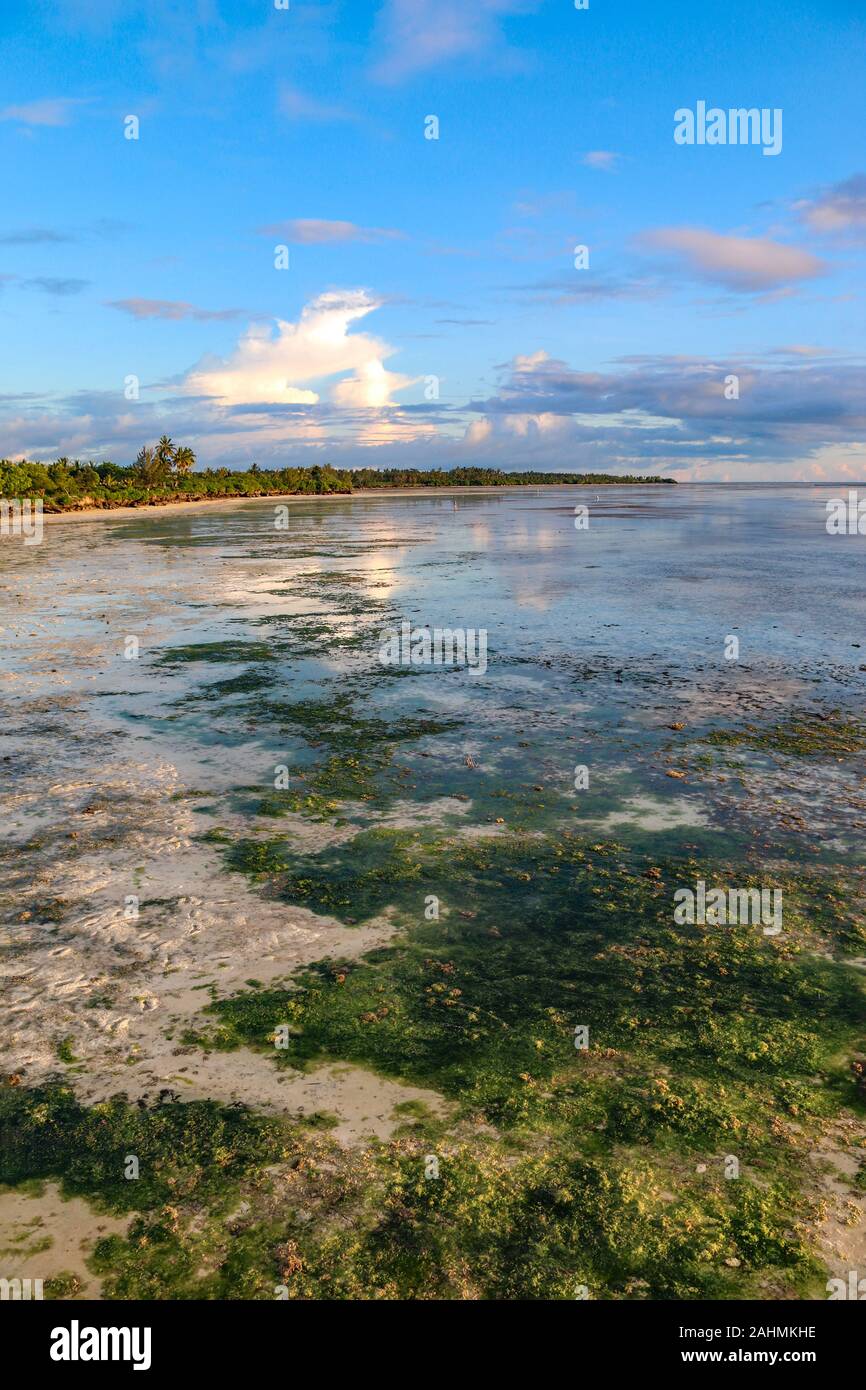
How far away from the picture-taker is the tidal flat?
11.9 ft

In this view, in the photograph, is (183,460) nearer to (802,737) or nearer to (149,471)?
(149,471)

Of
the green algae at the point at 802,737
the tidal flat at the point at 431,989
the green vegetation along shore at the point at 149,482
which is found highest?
the green vegetation along shore at the point at 149,482

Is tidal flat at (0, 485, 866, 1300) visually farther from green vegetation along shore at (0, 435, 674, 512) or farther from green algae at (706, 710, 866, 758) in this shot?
green vegetation along shore at (0, 435, 674, 512)

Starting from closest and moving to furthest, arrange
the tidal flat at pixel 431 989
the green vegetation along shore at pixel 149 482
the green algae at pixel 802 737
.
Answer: the tidal flat at pixel 431 989 < the green algae at pixel 802 737 < the green vegetation along shore at pixel 149 482

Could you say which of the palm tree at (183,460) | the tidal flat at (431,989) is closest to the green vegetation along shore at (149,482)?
the palm tree at (183,460)

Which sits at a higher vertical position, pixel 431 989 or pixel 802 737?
pixel 802 737

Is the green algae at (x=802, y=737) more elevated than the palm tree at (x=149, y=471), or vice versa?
the palm tree at (x=149, y=471)

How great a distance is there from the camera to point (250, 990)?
5.38 m

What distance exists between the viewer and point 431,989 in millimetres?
5367

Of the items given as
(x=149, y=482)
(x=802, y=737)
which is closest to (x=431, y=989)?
(x=802, y=737)

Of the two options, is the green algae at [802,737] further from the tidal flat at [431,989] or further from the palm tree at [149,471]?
the palm tree at [149,471]

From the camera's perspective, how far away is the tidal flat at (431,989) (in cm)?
362
